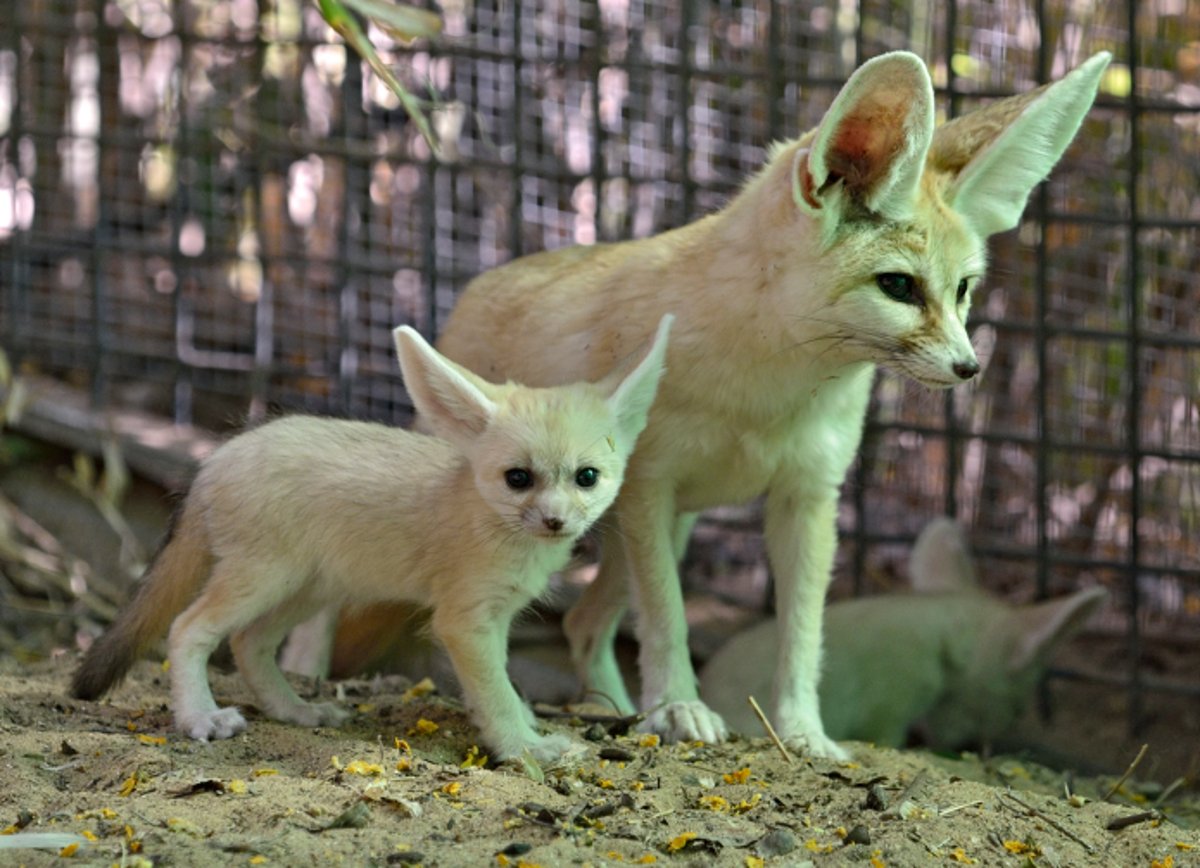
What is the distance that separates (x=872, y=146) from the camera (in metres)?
3.62

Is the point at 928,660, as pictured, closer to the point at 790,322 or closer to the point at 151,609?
the point at 790,322

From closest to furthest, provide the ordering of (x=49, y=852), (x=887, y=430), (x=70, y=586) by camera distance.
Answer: (x=49, y=852)
(x=887, y=430)
(x=70, y=586)

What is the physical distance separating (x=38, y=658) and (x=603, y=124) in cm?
301

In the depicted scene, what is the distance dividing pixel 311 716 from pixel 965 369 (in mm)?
1820

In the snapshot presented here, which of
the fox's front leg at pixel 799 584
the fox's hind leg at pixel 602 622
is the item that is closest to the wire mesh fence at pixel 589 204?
the fox's hind leg at pixel 602 622

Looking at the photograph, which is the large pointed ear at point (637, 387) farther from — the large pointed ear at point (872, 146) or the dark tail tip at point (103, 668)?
the dark tail tip at point (103, 668)

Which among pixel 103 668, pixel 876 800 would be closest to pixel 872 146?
pixel 876 800

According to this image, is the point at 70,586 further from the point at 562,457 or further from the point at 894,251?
the point at 894,251

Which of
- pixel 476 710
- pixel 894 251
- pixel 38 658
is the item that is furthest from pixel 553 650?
pixel 894 251

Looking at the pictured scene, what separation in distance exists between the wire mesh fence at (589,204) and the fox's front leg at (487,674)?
101 inches

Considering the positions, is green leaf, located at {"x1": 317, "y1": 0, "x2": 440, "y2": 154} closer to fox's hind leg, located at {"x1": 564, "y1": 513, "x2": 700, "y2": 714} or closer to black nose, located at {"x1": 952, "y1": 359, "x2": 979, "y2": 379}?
black nose, located at {"x1": 952, "y1": 359, "x2": 979, "y2": 379}

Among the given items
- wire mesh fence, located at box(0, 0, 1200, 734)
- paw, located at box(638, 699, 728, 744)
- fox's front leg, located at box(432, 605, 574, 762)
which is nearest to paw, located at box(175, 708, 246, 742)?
fox's front leg, located at box(432, 605, 574, 762)

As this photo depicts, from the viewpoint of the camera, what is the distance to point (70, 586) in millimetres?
6438

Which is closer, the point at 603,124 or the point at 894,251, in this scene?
the point at 894,251
